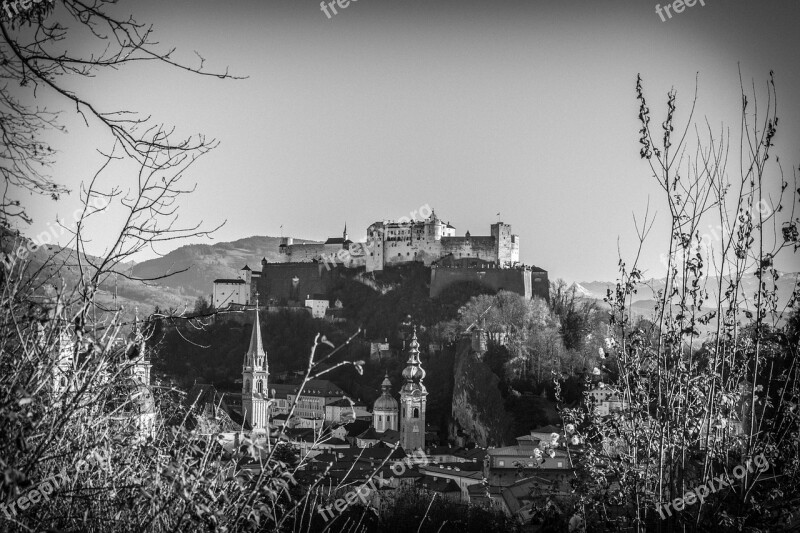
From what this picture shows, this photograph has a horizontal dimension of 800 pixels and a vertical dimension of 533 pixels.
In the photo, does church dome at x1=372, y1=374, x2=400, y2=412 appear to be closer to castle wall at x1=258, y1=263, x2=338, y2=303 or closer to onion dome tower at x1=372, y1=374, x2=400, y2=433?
onion dome tower at x1=372, y1=374, x2=400, y2=433

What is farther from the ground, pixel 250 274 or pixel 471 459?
pixel 250 274

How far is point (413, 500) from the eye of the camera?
21641mm

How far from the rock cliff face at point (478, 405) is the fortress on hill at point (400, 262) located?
41.4 feet

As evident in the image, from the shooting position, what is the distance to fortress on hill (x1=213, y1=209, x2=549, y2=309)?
5569cm

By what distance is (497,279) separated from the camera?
2176 inches

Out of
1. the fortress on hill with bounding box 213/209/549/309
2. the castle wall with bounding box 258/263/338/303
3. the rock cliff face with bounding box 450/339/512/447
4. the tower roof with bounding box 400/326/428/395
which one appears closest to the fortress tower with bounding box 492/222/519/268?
the fortress on hill with bounding box 213/209/549/309

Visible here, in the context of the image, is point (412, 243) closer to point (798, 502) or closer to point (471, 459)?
point (471, 459)

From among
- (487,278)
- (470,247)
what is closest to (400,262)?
(470,247)

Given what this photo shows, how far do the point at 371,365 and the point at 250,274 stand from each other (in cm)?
1598

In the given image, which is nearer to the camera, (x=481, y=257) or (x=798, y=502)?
(x=798, y=502)

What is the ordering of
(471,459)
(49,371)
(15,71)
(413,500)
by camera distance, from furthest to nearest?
(471,459)
(413,500)
(15,71)
(49,371)

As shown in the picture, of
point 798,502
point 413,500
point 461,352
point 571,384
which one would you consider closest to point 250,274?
point 461,352

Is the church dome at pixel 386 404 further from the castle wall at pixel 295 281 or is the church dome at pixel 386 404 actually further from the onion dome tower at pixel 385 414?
the castle wall at pixel 295 281

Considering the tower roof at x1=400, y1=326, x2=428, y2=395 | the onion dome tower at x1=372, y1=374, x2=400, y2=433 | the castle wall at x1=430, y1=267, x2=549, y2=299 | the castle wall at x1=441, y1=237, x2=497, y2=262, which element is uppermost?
the castle wall at x1=441, y1=237, x2=497, y2=262
